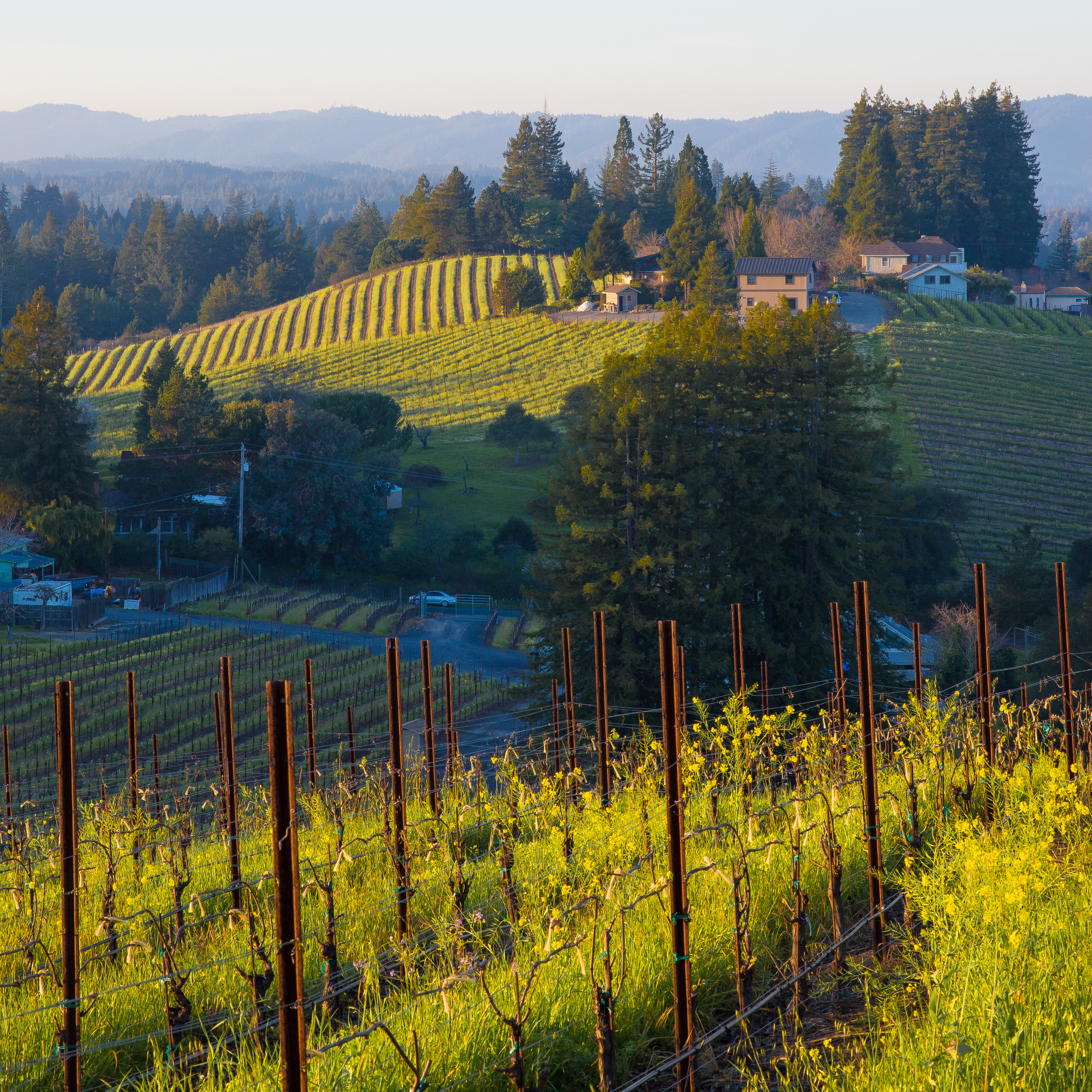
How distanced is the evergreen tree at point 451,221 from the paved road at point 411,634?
6319 cm

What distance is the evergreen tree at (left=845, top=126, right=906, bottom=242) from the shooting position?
267 feet

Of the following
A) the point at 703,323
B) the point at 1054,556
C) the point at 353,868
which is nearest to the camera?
the point at 353,868

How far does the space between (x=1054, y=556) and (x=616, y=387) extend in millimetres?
17981

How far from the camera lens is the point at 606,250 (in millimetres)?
74875

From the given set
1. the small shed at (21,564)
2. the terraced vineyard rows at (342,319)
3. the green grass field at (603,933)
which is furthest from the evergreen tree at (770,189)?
the green grass field at (603,933)

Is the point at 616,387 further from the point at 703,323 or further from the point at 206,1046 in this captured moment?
the point at 206,1046

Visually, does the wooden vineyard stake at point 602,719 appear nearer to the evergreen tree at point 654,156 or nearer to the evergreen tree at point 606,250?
the evergreen tree at point 606,250

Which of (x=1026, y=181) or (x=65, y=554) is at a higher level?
(x=1026, y=181)

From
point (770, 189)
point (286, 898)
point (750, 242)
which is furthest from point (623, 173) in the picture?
point (286, 898)

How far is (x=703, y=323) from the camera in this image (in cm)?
2803

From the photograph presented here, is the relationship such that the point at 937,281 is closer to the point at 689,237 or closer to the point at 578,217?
the point at 689,237

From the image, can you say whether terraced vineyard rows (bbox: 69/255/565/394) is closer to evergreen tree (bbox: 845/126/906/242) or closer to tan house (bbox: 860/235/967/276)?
tan house (bbox: 860/235/967/276)

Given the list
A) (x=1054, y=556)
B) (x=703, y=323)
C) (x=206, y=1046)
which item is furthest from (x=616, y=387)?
(x=206, y=1046)

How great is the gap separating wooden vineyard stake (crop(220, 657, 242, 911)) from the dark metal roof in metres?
66.2
